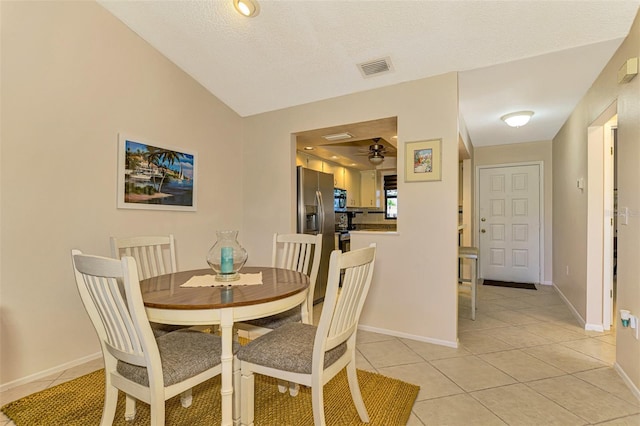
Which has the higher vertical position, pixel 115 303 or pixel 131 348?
pixel 115 303

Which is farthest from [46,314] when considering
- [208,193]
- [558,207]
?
[558,207]

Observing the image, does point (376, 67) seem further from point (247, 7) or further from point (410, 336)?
point (410, 336)

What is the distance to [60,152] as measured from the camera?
7.37 ft

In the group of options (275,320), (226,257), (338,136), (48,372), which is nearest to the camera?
(226,257)

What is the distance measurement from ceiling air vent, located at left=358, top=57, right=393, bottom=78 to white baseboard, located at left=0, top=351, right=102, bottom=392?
10.4 feet

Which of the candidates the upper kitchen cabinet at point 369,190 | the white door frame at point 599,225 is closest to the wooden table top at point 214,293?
the white door frame at point 599,225

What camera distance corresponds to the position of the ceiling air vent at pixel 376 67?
264 cm

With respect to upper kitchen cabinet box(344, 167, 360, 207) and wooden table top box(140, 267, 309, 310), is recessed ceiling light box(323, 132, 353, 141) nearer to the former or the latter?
wooden table top box(140, 267, 309, 310)

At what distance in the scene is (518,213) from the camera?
5.13m

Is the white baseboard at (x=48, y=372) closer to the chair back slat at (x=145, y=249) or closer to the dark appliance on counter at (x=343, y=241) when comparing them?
the chair back slat at (x=145, y=249)

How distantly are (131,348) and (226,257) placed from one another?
23.8 inches

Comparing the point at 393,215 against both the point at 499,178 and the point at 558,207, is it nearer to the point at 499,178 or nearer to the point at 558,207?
the point at 499,178

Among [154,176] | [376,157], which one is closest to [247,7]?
[154,176]

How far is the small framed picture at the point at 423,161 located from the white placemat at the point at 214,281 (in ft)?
5.42
